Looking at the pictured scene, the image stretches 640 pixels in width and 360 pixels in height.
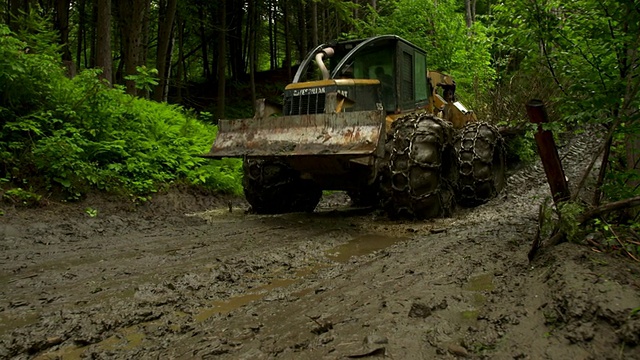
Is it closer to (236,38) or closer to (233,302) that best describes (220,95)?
(236,38)

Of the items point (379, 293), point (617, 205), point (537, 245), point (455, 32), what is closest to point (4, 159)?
point (379, 293)

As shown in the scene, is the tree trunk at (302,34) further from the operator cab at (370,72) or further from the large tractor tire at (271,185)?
the large tractor tire at (271,185)

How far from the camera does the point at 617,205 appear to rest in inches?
107

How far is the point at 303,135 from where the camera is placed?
5.99 m

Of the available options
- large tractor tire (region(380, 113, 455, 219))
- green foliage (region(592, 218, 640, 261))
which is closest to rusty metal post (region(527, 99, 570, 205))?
green foliage (region(592, 218, 640, 261))

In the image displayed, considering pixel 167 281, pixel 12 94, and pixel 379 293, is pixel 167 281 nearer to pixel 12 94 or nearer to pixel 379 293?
pixel 379 293

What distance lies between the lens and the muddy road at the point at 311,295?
214 cm

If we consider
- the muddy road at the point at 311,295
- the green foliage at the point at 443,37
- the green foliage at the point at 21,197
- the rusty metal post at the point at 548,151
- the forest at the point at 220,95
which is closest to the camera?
the muddy road at the point at 311,295

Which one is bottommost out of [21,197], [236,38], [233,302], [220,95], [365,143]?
[233,302]

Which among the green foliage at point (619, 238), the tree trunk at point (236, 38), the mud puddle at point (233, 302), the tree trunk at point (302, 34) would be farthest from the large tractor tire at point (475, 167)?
the tree trunk at point (236, 38)

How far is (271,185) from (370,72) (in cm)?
237

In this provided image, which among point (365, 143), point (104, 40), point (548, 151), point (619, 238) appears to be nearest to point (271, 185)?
point (365, 143)

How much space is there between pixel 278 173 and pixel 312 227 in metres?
1.42

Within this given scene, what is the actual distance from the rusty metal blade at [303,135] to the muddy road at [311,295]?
108 cm
